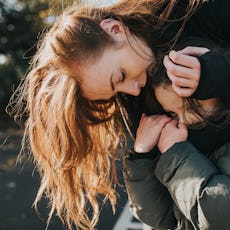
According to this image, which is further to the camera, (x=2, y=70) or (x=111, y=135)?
(x=2, y=70)

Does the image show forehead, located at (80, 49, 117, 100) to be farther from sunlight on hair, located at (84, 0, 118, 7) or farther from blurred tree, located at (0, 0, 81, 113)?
blurred tree, located at (0, 0, 81, 113)

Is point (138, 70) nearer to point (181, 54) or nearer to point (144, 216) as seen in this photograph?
point (181, 54)

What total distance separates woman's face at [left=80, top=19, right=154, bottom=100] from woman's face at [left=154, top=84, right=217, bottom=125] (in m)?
0.09

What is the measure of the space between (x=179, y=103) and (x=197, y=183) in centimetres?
35

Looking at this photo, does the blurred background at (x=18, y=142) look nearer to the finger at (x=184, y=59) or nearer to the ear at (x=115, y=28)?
the ear at (x=115, y=28)

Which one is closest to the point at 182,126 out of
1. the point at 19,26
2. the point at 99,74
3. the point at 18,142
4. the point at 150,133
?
the point at 150,133

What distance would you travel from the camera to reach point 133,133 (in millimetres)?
2541

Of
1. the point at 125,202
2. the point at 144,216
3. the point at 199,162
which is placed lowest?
the point at 125,202

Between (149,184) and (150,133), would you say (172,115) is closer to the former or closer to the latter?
(150,133)

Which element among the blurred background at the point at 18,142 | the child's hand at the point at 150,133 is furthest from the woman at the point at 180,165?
the blurred background at the point at 18,142

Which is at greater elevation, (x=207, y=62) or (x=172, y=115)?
(x=207, y=62)

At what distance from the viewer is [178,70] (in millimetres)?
2119

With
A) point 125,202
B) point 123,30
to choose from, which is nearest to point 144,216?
point 123,30

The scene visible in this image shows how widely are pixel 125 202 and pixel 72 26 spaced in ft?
10.3
